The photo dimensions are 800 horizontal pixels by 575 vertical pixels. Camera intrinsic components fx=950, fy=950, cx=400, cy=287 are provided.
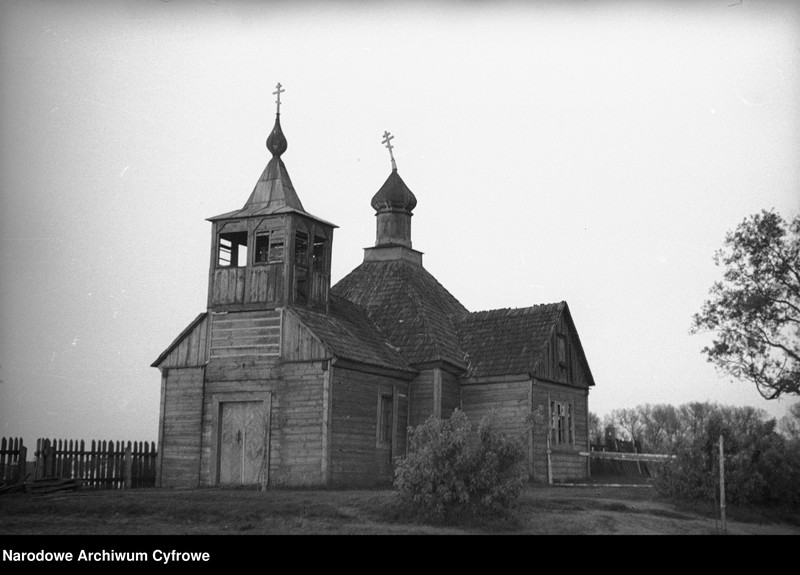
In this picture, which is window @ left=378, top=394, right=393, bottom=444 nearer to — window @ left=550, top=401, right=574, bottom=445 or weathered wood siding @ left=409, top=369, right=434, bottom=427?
weathered wood siding @ left=409, top=369, right=434, bottom=427

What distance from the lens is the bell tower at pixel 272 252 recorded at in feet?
96.2

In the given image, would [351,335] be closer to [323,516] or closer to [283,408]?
[283,408]

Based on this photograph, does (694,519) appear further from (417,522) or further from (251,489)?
(251,489)

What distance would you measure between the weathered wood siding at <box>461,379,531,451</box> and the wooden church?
49 millimetres

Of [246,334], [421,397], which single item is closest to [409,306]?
[421,397]

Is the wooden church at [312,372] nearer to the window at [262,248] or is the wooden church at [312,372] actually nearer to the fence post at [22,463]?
the window at [262,248]

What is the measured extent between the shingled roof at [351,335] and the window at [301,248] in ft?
5.92

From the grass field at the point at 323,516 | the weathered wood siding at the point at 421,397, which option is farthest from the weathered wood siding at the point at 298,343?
the weathered wood siding at the point at 421,397

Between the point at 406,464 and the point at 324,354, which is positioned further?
the point at 324,354

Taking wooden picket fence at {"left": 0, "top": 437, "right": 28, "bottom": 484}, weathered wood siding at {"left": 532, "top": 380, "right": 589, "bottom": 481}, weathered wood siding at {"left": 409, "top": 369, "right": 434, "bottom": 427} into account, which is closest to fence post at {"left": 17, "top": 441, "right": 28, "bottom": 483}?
wooden picket fence at {"left": 0, "top": 437, "right": 28, "bottom": 484}
